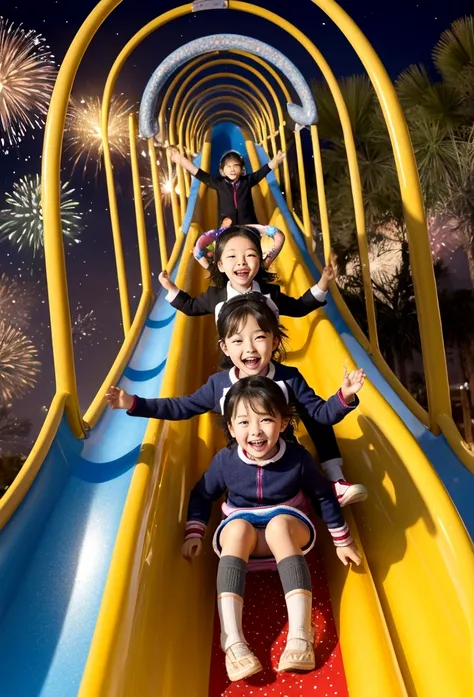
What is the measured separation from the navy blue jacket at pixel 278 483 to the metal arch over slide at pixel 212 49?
2.47 meters

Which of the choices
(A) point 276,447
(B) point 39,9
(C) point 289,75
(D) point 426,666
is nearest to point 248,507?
(A) point 276,447

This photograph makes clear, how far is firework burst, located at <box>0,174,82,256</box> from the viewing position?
905 cm

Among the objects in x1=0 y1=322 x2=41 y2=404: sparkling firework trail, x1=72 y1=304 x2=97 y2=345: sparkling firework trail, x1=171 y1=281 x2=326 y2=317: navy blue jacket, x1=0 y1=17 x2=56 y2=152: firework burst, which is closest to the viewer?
x1=171 y1=281 x2=326 y2=317: navy blue jacket

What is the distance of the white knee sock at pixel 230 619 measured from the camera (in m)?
1.28

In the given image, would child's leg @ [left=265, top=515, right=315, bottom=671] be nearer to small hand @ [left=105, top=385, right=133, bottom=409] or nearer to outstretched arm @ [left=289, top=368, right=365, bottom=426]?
outstretched arm @ [left=289, top=368, right=365, bottom=426]

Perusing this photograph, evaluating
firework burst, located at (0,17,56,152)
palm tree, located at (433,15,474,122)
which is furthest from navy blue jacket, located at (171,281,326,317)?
firework burst, located at (0,17,56,152)

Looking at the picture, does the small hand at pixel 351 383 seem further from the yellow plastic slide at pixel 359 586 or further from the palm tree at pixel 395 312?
the palm tree at pixel 395 312

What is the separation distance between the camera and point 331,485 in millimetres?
1573

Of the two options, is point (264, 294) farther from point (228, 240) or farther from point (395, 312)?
point (395, 312)

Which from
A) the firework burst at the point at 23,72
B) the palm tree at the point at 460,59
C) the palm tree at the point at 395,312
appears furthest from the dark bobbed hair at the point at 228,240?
the firework burst at the point at 23,72

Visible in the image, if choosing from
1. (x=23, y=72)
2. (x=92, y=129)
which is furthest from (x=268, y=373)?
(x=92, y=129)

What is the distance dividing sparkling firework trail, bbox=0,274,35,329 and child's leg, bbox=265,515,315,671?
350 inches

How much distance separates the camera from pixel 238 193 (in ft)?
12.8

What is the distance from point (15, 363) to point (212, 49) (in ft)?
22.2
